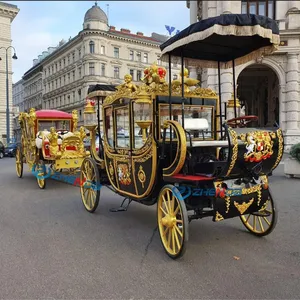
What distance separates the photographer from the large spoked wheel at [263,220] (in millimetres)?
4676

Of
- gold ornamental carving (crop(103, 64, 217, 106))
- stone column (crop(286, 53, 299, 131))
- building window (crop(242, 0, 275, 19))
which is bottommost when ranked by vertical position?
gold ornamental carving (crop(103, 64, 217, 106))

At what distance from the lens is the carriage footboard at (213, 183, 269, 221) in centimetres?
407

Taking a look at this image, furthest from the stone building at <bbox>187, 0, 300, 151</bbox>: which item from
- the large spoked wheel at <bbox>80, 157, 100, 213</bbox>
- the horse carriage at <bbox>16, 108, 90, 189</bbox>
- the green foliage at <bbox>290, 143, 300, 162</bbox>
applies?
the large spoked wheel at <bbox>80, 157, 100, 213</bbox>

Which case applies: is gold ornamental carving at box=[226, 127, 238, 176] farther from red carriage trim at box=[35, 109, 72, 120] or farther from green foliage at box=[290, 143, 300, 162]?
red carriage trim at box=[35, 109, 72, 120]

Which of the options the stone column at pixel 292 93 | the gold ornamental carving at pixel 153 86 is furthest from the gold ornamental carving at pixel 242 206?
the stone column at pixel 292 93

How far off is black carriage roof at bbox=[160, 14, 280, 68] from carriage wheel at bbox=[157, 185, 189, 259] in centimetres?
191

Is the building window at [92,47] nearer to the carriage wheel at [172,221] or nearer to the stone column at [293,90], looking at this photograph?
the stone column at [293,90]

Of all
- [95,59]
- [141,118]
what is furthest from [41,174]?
[95,59]

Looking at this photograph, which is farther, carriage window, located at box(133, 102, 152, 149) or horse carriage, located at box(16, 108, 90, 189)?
horse carriage, located at box(16, 108, 90, 189)

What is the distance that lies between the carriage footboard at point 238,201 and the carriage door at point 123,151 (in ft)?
5.31

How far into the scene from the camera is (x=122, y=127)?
5641 mm

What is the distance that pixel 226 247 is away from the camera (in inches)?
179

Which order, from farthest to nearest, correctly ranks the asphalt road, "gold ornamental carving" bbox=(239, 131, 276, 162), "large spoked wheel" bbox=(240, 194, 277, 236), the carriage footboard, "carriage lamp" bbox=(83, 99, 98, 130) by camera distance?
"carriage lamp" bbox=(83, 99, 98, 130) → "large spoked wheel" bbox=(240, 194, 277, 236) → the carriage footboard → "gold ornamental carving" bbox=(239, 131, 276, 162) → the asphalt road

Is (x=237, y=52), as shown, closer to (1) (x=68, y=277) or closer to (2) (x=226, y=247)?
(2) (x=226, y=247)
